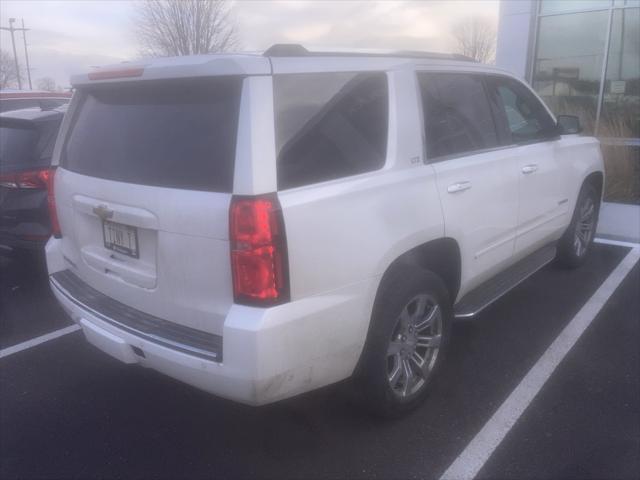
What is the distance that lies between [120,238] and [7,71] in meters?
50.3

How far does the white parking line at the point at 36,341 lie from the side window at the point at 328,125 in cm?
266

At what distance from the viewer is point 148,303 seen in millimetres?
2654

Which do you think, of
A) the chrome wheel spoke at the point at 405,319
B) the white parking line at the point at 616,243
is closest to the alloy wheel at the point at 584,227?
the white parking line at the point at 616,243

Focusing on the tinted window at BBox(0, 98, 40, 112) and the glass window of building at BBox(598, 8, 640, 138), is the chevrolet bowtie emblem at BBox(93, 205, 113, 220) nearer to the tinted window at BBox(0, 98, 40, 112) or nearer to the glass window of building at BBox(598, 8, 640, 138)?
the tinted window at BBox(0, 98, 40, 112)

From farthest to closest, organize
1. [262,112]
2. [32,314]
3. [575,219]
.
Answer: [575,219], [32,314], [262,112]

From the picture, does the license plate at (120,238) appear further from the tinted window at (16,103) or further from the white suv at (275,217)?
the tinted window at (16,103)

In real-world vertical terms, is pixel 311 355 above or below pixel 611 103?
below

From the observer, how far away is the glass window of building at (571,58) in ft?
37.1

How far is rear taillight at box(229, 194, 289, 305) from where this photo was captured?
2.21 m

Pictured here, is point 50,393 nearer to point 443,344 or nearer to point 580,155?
point 443,344

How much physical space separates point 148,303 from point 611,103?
1094cm

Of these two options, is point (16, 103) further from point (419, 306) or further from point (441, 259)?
point (419, 306)

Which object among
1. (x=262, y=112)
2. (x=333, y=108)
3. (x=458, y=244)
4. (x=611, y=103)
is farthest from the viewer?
(x=611, y=103)

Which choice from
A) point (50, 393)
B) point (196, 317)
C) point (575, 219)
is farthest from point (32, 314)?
point (575, 219)
